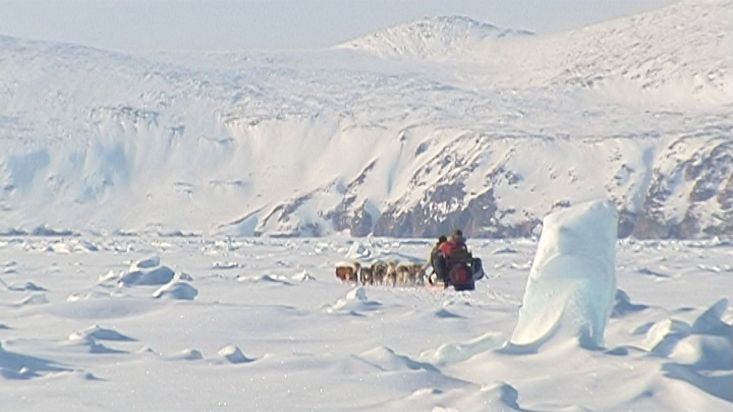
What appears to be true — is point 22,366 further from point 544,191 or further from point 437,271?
point 544,191

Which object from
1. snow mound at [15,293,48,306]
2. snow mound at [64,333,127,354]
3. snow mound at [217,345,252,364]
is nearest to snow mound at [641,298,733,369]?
snow mound at [217,345,252,364]

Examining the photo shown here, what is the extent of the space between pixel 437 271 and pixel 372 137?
13011cm

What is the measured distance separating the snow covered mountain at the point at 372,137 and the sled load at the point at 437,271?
106300 mm

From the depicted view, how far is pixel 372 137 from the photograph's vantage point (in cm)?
14850

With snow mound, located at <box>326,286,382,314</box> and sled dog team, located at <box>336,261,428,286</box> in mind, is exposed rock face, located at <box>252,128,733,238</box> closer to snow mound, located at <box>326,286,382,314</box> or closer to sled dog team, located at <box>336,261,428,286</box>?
sled dog team, located at <box>336,261,428,286</box>

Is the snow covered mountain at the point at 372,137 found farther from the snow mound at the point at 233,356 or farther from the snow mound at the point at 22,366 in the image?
the snow mound at the point at 22,366

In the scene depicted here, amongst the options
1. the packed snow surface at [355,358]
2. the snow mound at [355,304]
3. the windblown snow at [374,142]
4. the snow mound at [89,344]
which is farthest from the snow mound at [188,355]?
the windblown snow at [374,142]

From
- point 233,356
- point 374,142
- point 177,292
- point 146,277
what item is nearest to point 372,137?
point 374,142

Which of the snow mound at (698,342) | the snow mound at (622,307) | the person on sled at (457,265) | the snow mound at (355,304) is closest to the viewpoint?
the snow mound at (698,342)

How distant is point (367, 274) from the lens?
846 inches

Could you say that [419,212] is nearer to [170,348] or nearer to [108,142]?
[108,142]

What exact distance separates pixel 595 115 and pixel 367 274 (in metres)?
126

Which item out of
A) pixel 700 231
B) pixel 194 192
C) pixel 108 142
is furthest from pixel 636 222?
pixel 108 142

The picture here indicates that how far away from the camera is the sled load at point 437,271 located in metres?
18.2
